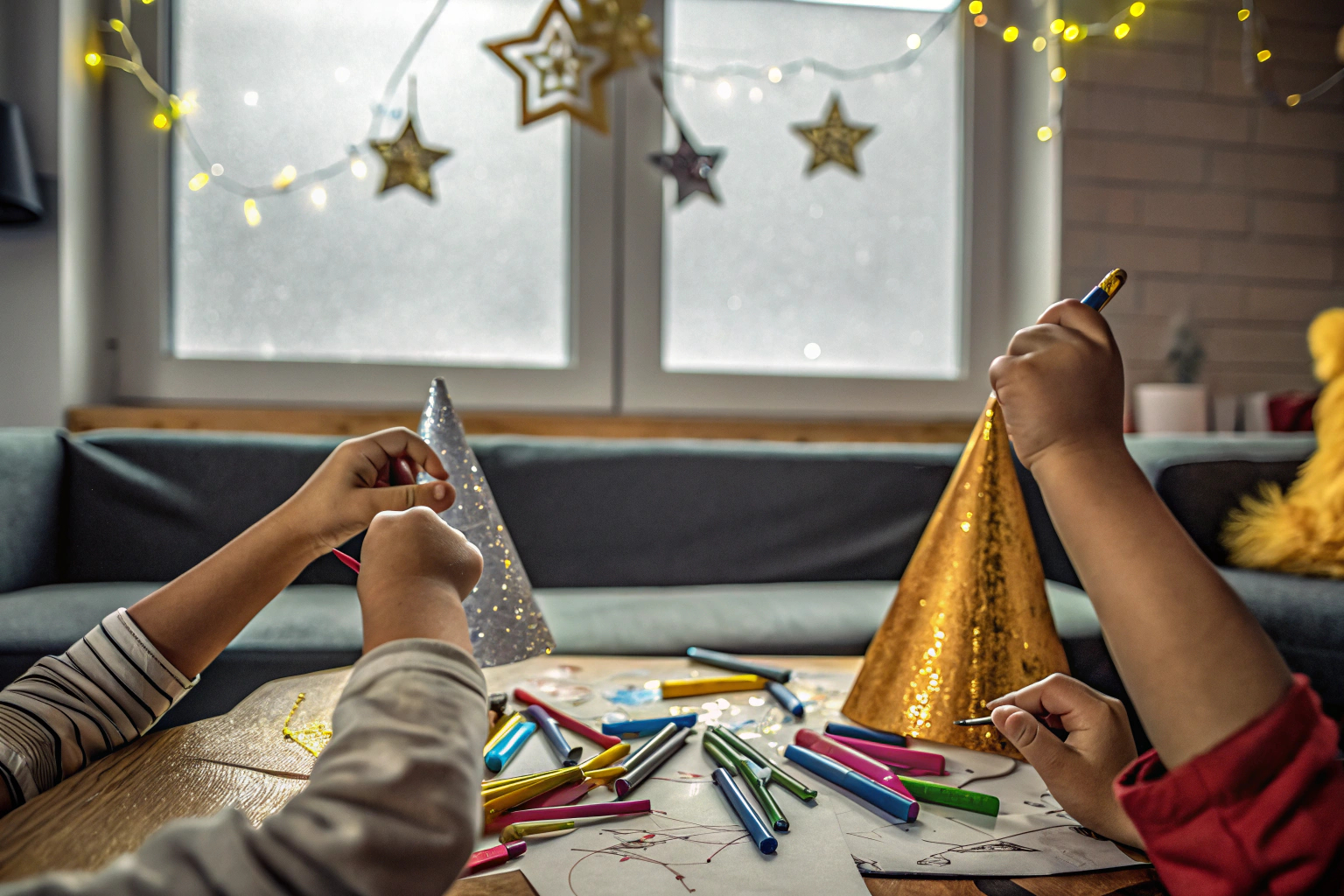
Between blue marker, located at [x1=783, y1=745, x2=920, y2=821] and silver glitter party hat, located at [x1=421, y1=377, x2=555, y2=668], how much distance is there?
238 millimetres

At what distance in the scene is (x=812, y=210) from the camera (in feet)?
6.95

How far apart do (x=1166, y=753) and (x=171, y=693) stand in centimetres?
62

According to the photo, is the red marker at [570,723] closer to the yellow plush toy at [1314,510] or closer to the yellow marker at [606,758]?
the yellow marker at [606,758]

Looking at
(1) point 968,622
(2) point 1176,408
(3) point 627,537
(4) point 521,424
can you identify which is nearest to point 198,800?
(1) point 968,622

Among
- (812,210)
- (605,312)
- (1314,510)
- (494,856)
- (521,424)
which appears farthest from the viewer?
(812,210)

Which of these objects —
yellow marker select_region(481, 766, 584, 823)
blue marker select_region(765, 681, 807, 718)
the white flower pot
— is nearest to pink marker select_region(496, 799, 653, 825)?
yellow marker select_region(481, 766, 584, 823)

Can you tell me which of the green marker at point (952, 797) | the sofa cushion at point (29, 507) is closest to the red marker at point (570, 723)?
the green marker at point (952, 797)

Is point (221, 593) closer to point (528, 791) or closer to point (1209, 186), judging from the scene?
point (528, 791)

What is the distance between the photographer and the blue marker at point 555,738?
553mm

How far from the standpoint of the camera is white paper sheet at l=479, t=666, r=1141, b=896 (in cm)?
40

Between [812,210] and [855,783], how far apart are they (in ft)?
6.02

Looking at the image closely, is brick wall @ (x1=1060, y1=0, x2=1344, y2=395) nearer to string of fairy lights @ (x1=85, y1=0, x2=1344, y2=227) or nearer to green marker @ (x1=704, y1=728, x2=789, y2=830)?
string of fairy lights @ (x1=85, y1=0, x2=1344, y2=227)

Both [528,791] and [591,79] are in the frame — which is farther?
[591,79]

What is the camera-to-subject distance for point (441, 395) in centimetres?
78
